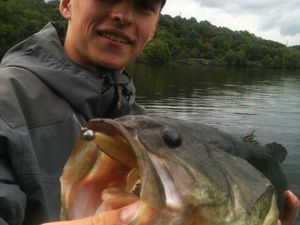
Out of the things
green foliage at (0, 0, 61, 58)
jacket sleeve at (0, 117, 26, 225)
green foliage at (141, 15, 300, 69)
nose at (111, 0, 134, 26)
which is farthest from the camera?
green foliage at (141, 15, 300, 69)

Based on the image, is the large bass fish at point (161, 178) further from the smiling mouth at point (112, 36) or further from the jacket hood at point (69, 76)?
the smiling mouth at point (112, 36)

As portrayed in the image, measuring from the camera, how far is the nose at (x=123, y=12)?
12.5 ft

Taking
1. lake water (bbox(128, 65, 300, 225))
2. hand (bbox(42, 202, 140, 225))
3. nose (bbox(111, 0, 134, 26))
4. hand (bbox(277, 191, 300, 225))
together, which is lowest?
lake water (bbox(128, 65, 300, 225))

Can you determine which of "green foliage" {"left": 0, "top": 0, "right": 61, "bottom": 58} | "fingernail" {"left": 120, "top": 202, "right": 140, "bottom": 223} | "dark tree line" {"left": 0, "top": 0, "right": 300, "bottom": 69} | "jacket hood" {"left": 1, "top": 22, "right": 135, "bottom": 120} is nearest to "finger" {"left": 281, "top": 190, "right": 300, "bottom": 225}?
"jacket hood" {"left": 1, "top": 22, "right": 135, "bottom": 120}

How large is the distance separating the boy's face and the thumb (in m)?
2.11

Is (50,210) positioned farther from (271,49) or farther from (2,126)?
(271,49)

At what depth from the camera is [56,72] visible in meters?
3.66

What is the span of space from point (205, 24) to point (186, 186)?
17775cm

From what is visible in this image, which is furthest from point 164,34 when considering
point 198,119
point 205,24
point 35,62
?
point 35,62

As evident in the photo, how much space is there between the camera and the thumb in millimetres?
2037

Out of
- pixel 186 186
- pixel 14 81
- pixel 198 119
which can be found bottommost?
pixel 198 119

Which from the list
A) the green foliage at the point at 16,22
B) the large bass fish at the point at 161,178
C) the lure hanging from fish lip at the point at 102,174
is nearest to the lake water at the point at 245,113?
the large bass fish at the point at 161,178

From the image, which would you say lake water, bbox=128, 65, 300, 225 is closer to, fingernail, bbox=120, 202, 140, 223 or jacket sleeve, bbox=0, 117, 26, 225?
jacket sleeve, bbox=0, 117, 26, 225

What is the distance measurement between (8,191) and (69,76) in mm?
1271
